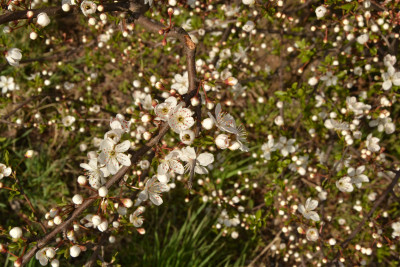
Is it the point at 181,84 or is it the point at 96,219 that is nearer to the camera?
the point at 96,219

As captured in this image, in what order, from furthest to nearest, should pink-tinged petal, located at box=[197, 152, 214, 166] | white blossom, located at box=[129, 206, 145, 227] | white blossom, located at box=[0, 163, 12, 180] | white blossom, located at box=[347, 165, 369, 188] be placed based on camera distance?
white blossom, located at box=[347, 165, 369, 188]
white blossom, located at box=[129, 206, 145, 227]
white blossom, located at box=[0, 163, 12, 180]
pink-tinged petal, located at box=[197, 152, 214, 166]

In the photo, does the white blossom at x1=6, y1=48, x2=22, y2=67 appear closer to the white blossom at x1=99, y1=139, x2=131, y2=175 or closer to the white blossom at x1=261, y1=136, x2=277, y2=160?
the white blossom at x1=99, y1=139, x2=131, y2=175

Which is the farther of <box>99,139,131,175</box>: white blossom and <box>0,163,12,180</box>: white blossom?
<box>0,163,12,180</box>: white blossom

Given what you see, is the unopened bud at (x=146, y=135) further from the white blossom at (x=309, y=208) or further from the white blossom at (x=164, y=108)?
the white blossom at (x=309, y=208)

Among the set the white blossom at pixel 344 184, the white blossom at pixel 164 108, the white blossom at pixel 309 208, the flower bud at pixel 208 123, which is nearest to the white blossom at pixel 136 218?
the white blossom at pixel 164 108

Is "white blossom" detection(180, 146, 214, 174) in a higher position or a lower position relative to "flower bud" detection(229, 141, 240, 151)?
lower

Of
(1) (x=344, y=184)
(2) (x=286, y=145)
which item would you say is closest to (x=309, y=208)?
(1) (x=344, y=184)

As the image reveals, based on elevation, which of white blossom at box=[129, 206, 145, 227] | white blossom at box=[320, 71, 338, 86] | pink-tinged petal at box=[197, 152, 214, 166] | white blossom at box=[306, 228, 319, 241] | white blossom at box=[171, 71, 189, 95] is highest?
white blossom at box=[320, 71, 338, 86]

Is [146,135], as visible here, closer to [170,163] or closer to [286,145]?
[170,163]

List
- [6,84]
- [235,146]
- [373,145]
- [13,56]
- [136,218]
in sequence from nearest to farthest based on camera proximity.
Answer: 1. [235,146]
2. [13,56]
3. [136,218]
4. [373,145]
5. [6,84]

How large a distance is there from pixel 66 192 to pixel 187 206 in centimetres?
140

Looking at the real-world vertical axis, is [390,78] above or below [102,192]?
above

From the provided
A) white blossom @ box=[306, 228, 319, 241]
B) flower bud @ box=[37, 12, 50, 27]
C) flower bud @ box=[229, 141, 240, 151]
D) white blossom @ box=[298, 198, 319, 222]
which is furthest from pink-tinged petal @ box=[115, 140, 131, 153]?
white blossom @ box=[306, 228, 319, 241]

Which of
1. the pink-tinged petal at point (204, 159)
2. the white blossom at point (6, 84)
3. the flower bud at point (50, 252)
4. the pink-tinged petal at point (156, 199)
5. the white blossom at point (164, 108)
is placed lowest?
the white blossom at point (6, 84)
